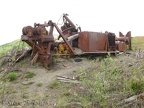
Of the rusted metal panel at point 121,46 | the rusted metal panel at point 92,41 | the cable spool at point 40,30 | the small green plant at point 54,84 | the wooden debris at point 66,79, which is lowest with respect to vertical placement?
the small green plant at point 54,84

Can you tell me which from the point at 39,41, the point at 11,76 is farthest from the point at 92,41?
the point at 11,76

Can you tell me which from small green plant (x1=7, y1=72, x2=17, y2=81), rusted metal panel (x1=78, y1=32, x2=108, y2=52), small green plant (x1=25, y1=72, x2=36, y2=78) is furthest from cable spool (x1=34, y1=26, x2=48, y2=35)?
rusted metal panel (x1=78, y1=32, x2=108, y2=52)

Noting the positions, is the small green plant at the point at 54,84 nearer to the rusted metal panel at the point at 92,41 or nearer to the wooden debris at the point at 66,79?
the wooden debris at the point at 66,79

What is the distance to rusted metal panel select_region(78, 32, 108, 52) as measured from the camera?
56.1ft

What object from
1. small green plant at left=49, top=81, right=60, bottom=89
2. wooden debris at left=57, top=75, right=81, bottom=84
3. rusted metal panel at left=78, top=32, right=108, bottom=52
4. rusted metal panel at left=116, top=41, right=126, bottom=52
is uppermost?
rusted metal panel at left=78, top=32, right=108, bottom=52

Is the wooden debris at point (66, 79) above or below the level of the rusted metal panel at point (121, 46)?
below

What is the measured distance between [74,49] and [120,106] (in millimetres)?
9394

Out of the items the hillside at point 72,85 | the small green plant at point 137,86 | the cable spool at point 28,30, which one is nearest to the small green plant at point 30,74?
the hillside at point 72,85

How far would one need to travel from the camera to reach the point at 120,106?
26.4ft

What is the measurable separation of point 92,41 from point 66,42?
1846 millimetres

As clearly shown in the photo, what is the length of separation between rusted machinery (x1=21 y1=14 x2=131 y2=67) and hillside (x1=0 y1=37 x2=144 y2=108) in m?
0.60

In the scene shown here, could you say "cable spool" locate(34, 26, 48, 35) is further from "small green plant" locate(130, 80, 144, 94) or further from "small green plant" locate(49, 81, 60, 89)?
"small green plant" locate(130, 80, 144, 94)

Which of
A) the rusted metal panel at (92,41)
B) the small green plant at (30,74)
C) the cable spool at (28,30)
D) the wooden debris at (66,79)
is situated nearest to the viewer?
the wooden debris at (66,79)

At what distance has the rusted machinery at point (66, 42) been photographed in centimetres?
1518
